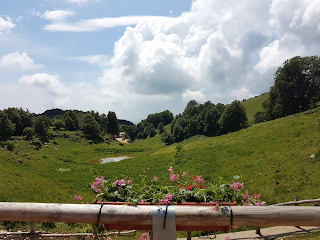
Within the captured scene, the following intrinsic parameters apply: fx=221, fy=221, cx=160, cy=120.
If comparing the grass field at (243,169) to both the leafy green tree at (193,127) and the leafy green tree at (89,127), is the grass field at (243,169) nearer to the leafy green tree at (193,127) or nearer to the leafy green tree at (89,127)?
the leafy green tree at (89,127)

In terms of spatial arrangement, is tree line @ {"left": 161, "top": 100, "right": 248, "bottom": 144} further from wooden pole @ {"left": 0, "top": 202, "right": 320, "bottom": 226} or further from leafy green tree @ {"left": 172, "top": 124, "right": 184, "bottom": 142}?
wooden pole @ {"left": 0, "top": 202, "right": 320, "bottom": 226}

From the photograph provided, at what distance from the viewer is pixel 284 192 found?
640 inches

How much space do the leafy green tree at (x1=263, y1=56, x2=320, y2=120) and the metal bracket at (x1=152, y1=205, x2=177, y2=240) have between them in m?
52.3

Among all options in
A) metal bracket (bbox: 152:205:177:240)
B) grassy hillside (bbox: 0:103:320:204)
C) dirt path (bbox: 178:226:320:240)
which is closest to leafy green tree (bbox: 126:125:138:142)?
grassy hillside (bbox: 0:103:320:204)

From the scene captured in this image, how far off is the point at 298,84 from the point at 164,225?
54.9m

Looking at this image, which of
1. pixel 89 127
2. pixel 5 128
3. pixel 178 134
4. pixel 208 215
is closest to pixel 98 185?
pixel 208 215

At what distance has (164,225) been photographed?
2.72 meters

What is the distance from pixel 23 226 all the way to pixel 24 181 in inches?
627

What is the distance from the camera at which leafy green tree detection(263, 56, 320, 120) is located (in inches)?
1836

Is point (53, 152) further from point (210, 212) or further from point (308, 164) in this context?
point (210, 212)

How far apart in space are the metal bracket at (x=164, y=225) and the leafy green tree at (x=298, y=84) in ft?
172

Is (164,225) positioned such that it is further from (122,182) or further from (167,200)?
(122,182)

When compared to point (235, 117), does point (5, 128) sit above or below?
above

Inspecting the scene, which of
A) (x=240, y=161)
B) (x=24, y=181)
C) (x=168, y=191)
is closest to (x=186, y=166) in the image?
(x=240, y=161)
